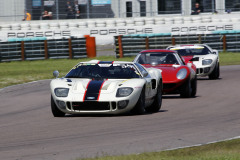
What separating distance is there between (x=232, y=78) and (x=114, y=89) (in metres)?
10.0

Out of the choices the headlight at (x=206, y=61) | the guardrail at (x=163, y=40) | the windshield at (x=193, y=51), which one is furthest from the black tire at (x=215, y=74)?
the guardrail at (x=163, y=40)

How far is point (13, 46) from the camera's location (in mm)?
30328

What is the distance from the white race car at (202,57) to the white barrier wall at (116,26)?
19570mm

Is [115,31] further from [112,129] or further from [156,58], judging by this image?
[112,129]

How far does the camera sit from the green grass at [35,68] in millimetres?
21147

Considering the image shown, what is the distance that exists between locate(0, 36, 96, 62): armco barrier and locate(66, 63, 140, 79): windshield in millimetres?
19387

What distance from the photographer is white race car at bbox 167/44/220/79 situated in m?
19.2

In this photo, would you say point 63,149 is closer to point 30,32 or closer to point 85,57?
point 85,57

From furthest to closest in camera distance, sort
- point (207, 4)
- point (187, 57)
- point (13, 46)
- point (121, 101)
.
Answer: point (207, 4), point (13, 46), point (187, 57), point (121, 101)

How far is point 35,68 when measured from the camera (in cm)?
2675

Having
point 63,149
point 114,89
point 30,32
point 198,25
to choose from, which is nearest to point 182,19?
point 198,25

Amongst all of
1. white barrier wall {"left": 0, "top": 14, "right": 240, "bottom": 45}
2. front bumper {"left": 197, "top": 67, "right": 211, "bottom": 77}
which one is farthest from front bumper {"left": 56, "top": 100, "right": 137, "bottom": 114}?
white barrier wall {"left": 0, "top": 14, "right": 240, "bottom": 45}

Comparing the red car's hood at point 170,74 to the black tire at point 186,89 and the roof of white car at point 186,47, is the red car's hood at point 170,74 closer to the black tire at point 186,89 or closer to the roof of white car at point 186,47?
the black tire at point 186,89

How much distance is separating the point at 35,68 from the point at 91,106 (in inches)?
660
